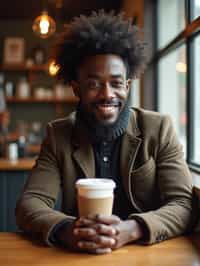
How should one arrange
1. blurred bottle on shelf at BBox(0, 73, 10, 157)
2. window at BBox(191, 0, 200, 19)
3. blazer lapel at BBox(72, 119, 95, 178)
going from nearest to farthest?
1. blazer lapel at BBox(72, 119, 95, 178)
2. window at BBox(191, 0, 200, 19)
3. blurred bottle on shelf at BBox(0, 73, 10, 157)

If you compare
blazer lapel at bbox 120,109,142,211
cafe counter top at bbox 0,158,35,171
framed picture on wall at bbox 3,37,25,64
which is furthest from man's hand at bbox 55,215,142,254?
framed picture on wall at bbox 3,37,25,64

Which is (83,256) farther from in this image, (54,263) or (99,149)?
(99,149)

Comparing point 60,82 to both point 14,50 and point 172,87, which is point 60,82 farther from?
point 14,50

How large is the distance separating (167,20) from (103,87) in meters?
2.81

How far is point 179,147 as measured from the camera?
62.2 inches

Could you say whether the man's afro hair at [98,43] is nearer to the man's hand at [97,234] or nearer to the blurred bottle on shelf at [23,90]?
the man's hand at [97,234]

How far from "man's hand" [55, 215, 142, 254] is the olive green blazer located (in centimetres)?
21

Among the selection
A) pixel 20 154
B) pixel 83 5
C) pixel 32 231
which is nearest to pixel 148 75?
pixel 20 154

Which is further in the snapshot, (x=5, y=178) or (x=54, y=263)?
(x=5, y=178)

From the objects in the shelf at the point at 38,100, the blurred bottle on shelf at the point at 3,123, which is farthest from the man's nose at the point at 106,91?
the shelf at the point at 38,100

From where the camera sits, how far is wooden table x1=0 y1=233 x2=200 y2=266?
112cm

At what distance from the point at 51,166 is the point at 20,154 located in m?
2.68

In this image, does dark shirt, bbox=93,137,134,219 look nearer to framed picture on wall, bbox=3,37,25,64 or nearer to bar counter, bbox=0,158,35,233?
bar counter, bbox=0,158,35,233

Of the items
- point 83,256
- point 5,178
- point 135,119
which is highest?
point 135,119
